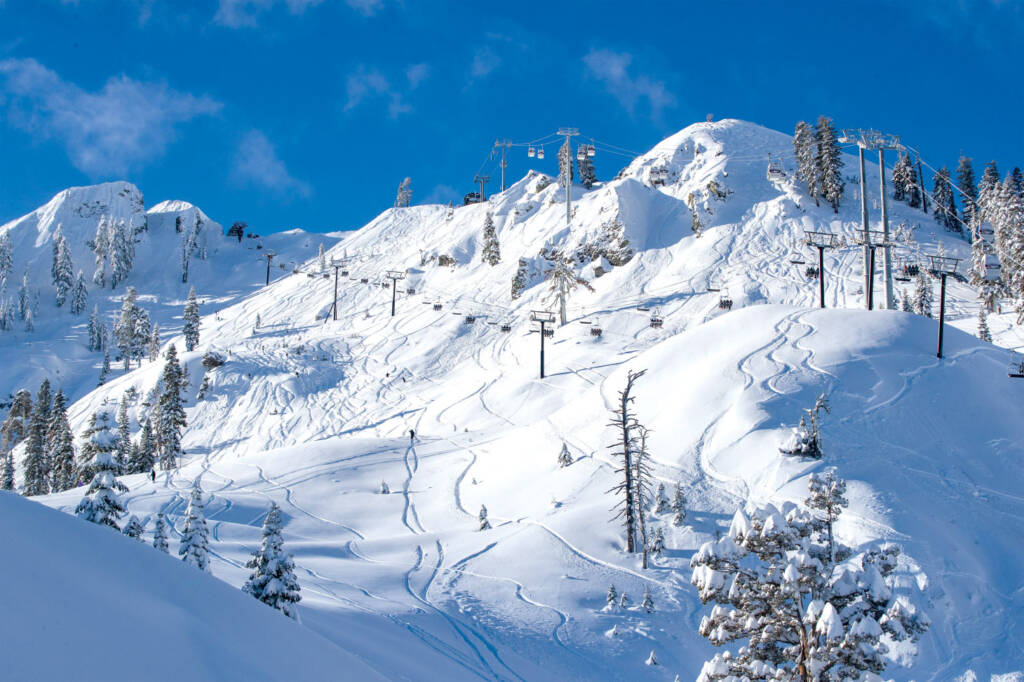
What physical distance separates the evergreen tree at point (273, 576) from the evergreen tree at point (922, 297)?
5616 cm

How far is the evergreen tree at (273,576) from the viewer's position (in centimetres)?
1462

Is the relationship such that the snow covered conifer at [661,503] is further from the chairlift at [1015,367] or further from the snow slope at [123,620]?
the snow slope at [123,620]

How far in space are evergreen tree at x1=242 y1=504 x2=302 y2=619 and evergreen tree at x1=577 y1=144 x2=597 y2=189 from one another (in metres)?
97.2

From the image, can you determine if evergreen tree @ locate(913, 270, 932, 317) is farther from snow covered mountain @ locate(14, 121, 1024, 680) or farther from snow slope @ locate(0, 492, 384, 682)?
snow slope @ locate(0, 492, 384, 682)

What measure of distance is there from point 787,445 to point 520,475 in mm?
13691

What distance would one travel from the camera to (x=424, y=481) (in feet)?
124

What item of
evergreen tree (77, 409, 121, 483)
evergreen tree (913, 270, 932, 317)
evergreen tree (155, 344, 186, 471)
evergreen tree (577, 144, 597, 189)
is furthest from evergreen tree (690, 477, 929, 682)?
evergreen tree (577, 144, 597, 189)

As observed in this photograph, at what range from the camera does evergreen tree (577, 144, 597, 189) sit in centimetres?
10712

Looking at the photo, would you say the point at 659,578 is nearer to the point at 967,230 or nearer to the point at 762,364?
the point at 762,364

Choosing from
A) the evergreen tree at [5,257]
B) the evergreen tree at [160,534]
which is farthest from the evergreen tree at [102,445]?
the evergreen tree at [5,257]

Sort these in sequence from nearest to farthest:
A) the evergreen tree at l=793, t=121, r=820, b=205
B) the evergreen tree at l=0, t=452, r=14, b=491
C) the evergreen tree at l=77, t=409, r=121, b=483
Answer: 1. the evergreen tree at l=77, t=409, r=121, b=483
2. the evergreen tree at l=0, t=452, r=14, b=491
3. the evergreen tree at l=793, t=121, r=820, b=205

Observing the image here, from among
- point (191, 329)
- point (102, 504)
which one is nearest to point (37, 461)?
point (191, 329)

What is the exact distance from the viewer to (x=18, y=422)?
7344cm

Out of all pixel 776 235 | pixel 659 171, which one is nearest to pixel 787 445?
pixel 776 235
